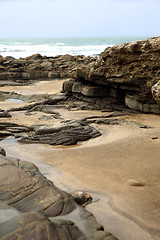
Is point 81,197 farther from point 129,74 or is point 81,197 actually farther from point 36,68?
point 36,68

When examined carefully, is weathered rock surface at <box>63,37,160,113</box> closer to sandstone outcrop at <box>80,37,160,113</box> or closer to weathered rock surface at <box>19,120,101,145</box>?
sandstone outcrop at <box>80,37,160,113</box>

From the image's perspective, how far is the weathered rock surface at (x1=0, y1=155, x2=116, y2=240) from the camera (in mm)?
2434

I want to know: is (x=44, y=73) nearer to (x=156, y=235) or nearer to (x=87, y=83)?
(x=87, y=83)

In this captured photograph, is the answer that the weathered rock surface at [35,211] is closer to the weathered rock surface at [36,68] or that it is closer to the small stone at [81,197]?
the small stone at [81,197]

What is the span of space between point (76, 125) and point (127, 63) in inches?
128

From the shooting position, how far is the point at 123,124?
8.26m

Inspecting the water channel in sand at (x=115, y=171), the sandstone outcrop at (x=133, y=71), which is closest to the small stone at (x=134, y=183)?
the water channel in sand at (x=115, y=171)

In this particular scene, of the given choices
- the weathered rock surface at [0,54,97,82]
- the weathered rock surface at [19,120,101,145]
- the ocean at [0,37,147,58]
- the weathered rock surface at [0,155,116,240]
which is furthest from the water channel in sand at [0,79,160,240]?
the ocean at [0,37,147,58]

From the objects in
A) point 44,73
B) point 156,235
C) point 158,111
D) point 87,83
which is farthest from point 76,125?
point 44,73

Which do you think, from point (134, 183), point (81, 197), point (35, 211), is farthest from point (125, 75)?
point (35, 211)

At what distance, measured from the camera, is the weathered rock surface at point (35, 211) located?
2434 millimetres

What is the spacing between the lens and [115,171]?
16.2 feet

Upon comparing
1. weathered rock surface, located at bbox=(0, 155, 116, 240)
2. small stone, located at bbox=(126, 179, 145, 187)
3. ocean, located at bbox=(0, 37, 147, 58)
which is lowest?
small stone, located at bbox=(126, 179, 145, 187)

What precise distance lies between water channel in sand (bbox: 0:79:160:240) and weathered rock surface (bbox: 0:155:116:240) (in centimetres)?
46
